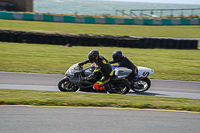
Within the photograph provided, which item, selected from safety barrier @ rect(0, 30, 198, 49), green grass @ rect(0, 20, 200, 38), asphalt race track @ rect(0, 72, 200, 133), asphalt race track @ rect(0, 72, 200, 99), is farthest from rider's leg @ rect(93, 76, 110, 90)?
green grass @ rect(0, 20, 200, 38)

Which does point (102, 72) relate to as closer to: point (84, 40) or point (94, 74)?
point (94, 74)

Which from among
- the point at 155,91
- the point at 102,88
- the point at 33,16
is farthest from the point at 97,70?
the point at 33,16

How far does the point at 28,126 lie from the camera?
17.2 feet

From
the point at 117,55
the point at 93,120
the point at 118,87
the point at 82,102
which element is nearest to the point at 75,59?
the point at 117,55

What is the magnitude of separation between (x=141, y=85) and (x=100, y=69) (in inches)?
74.6

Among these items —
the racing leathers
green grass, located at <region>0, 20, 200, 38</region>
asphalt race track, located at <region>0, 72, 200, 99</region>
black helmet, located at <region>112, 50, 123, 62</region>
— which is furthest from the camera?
green grass, located at <region>0, 20, 200, 38</region>

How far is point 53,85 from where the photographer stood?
1021 centimetres

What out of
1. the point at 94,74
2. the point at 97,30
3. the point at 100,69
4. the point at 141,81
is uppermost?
the point at 97,30

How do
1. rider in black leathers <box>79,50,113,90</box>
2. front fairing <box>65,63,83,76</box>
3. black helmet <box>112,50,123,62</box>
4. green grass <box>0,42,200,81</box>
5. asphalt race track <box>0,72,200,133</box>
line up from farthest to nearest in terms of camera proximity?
1. green grass <box>0,42,200,81</box>
2. black helmet <box>112,50,123,62</box>
3. front fairing <box>65,63,83,76</box>
4. rider in black leathers <box>79,50,113,90</box>
5. asphalt race track <box>0,72,200,133</box>

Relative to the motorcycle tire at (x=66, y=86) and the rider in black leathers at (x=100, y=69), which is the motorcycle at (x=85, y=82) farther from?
the rider in black leathers at (x=100, y=69)

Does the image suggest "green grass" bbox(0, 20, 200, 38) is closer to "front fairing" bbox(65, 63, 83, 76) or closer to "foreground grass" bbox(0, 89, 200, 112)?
"front fairing" bbox(65, 63, 83, 76)

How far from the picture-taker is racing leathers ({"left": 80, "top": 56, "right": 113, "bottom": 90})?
870cm

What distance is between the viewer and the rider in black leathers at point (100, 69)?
8.58m

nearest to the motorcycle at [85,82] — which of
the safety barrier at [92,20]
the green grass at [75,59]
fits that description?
the green grass at [75,59]
